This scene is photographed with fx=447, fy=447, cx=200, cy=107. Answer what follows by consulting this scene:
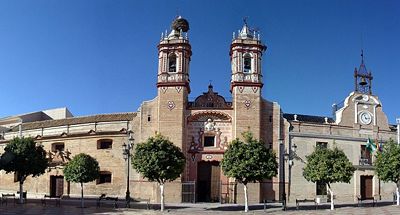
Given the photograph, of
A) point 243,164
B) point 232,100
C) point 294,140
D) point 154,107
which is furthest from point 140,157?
point 294,140

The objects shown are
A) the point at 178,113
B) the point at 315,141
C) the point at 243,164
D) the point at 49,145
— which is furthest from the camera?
the point at 49,145

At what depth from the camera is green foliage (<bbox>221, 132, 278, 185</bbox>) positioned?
28859 millimetres

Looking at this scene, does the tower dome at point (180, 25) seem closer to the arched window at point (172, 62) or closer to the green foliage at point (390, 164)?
the arched window at point (172, 62)

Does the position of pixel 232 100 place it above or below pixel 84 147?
above

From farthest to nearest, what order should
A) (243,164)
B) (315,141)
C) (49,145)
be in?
(49,145)
(315,141)
(243,164)

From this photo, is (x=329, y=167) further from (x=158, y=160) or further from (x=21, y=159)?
(x=21, y=159)

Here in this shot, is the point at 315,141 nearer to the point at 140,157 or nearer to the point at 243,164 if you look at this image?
the point at 243,164

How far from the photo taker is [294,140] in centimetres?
3909

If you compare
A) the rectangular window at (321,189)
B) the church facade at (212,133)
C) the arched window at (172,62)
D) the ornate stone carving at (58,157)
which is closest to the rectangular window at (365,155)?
the church facade at (212,133)

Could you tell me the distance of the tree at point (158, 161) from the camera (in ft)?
95.5

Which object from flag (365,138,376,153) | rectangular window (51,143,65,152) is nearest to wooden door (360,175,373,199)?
flag (365,138,376,153)

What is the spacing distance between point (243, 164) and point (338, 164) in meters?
6.90

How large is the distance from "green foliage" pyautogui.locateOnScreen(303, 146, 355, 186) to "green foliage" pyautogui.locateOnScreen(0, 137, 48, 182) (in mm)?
20376

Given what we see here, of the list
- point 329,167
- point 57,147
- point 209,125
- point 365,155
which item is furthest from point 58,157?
point 365,155
